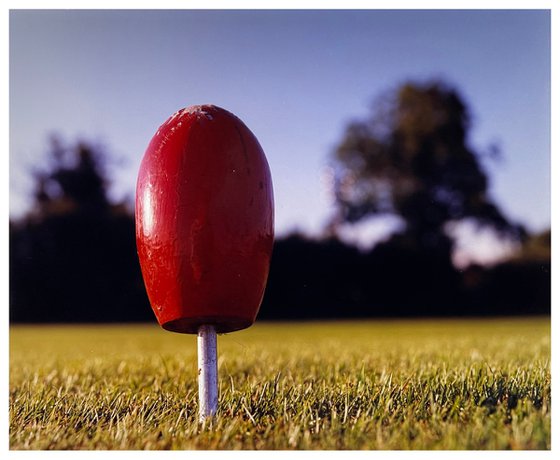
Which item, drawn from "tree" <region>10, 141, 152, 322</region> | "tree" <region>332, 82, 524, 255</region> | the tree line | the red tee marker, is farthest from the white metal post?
"tree" <region>332, 82, 524, 255</region>

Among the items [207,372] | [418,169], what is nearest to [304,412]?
[207,372]

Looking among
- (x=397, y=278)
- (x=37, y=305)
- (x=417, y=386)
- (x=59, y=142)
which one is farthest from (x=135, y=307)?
(x=417, y=386)

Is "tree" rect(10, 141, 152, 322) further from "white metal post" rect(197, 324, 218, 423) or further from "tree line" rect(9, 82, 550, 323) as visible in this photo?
"white metal post" rect(197, 324, 218, 423)

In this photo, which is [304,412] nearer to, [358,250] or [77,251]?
[77,251]

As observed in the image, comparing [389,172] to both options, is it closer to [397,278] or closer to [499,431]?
[397,278]

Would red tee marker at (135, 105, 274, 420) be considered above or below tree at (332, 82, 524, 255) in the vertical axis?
below

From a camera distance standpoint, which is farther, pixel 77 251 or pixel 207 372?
pixel 77 251
